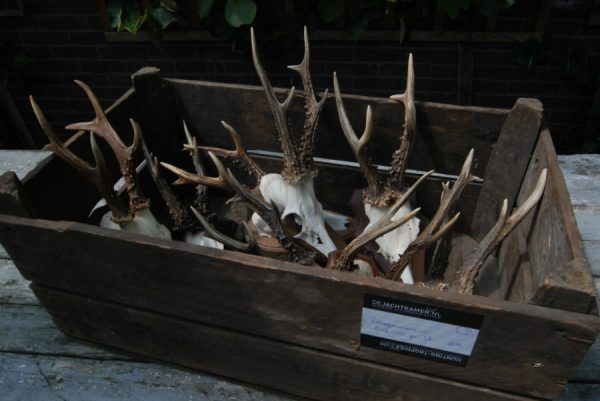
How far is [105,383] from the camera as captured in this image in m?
1.08

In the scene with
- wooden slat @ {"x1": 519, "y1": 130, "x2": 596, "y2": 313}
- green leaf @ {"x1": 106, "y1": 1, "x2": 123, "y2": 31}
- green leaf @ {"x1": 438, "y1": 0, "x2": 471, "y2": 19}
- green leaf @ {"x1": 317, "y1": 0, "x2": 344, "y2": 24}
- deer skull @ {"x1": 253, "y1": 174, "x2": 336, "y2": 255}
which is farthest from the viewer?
green leaf @ {"x1": 106, "y1": 1, "x2": 123, "y2": 31}

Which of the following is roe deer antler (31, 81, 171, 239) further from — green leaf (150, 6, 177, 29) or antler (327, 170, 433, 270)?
green leaf (150, 6, 177, 29)

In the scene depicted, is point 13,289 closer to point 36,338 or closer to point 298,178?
point 36,338

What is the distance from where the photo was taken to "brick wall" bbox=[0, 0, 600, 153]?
254 cm

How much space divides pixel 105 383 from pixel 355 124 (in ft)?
3.19

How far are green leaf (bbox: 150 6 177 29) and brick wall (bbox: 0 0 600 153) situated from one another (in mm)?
379

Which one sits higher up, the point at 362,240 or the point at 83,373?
the point at 362,240

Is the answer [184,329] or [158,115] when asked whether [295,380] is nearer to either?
[184,329]

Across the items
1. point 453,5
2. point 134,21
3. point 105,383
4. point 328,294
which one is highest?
point 453,5

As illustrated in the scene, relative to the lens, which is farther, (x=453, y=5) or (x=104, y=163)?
(x=453, y=5)

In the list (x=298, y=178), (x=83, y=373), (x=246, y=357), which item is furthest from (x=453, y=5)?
(x=83, y=373)

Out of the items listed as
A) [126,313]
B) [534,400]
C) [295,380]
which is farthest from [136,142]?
[534,400]

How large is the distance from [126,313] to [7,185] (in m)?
0.38

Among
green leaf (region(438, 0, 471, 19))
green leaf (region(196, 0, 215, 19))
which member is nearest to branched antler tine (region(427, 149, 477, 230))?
green leaf (region(438, 0, 471, 19))
